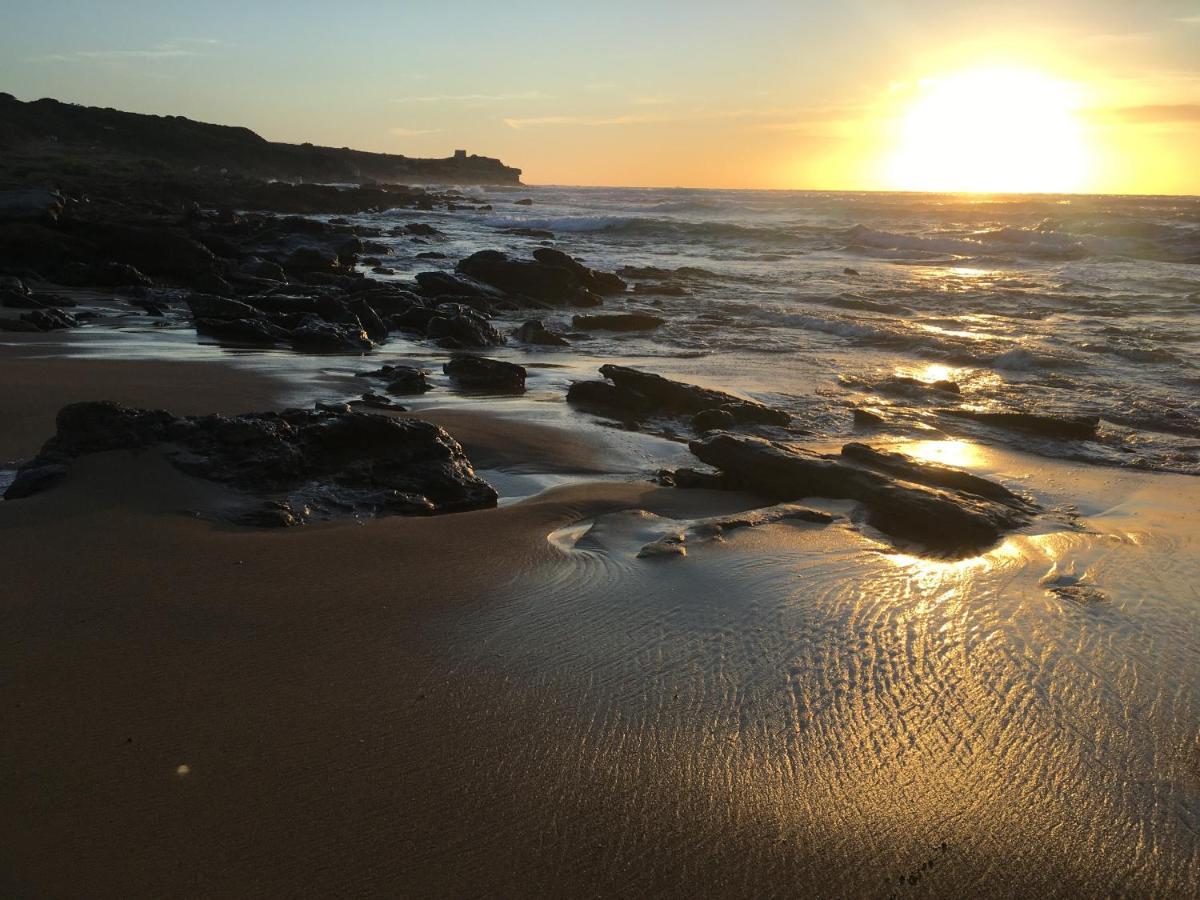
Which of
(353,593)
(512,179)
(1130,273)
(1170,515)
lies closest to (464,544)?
(353,593)

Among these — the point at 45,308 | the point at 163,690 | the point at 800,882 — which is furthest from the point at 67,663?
the point at 45,308

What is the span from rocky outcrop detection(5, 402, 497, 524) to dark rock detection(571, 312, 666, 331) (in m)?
9.25

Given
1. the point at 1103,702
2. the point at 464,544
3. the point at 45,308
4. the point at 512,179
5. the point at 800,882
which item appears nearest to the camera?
the point at 800,882

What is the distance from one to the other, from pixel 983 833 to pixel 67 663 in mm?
2844

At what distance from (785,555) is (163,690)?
2830 millimetres

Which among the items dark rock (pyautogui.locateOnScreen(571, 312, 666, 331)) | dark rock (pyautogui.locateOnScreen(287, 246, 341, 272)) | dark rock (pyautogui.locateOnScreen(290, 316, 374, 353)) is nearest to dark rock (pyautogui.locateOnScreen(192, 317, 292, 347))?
dark rock (pyautogui.locateOnScreen(290, 316, 374, 353))

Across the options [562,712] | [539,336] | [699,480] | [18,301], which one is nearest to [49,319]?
[18,301]

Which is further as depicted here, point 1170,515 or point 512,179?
point 512,179

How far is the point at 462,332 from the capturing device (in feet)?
41.9

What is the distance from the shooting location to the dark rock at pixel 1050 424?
25.9 ft

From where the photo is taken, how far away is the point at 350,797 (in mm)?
2482

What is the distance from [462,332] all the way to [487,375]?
3.51 meters

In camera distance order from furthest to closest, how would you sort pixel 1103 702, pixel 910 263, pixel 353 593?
pixel 910 263
pixel 353 593
pixel 1103 702

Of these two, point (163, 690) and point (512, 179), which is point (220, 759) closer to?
point (163, 690)
